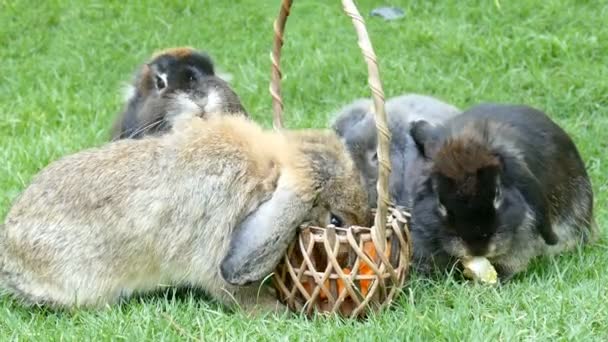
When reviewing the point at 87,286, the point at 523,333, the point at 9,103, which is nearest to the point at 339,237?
the point at 523,333

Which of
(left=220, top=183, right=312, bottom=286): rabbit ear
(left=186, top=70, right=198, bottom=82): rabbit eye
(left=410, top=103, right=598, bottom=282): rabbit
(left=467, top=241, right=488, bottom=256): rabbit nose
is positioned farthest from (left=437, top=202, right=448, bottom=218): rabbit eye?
(left=186, top=70, right=198, bottom=82): rabbit eye

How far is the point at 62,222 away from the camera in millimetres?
4664

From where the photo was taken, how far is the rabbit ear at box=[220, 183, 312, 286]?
4328mm

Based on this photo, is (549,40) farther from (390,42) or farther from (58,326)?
(58,326)

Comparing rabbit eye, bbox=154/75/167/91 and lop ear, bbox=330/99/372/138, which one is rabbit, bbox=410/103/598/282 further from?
rabbit eye, bbox=154/75/167/91

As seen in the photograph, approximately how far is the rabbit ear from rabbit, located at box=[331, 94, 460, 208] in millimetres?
780

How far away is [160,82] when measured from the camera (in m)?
6.15

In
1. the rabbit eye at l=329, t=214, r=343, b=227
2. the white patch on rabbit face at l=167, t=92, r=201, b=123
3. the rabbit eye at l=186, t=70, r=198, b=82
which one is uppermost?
the rabbit eye at l=186, t=70, r=198, b=82

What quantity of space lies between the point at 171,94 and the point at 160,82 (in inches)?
7.3

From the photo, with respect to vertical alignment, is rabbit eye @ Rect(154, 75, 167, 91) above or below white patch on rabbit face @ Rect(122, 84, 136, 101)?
above

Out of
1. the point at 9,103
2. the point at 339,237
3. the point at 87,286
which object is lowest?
the point at 9,103

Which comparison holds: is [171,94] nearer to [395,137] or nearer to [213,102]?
[213,102]

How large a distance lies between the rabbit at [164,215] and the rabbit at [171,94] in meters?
1.15

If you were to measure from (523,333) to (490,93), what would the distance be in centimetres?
420
